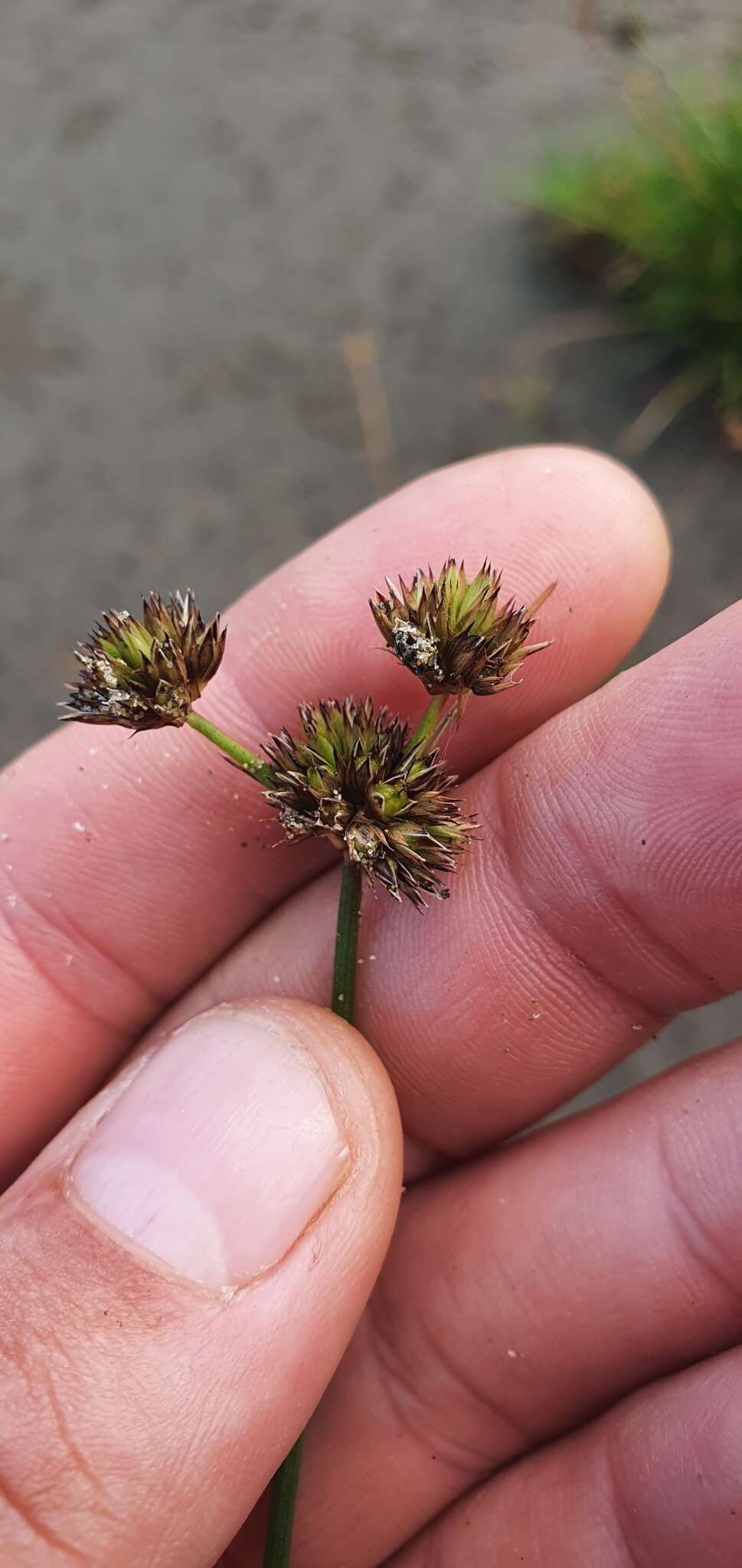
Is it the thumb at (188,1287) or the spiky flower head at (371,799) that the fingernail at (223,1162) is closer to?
Answer: the thumb at (188,1287)

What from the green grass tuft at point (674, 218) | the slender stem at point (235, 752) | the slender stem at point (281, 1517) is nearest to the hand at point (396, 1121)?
the slender stem at point (281, 1517)

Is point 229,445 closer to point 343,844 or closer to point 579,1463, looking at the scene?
point 343,844

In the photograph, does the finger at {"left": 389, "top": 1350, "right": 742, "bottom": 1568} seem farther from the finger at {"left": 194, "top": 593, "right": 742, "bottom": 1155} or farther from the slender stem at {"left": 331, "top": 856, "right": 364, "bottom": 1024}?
the slender stem at {"left": 331, "top": 856, "right": 364, "bottom": 1024}

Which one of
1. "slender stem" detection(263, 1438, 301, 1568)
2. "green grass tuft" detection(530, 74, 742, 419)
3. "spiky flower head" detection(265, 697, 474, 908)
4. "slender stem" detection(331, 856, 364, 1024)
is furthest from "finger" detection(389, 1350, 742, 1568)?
"green grass tuft" detection(530, 74, 742, 419)

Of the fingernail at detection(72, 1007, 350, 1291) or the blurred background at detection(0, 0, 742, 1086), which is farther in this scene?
the blurred background at detection(0, 0, 742, 1086)

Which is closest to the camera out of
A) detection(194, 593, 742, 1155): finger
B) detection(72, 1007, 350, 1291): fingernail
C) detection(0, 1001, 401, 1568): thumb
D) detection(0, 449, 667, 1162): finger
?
detection(0, 1001, 401, 1568): thumb

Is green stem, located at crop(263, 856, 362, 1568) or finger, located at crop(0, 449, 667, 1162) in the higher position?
finger, located at crop(0, 449, 667, 1162)

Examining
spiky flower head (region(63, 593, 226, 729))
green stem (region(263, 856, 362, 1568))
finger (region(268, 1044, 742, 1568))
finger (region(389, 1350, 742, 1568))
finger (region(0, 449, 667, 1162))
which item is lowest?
finger (region(389, 1350, 742, 1568))

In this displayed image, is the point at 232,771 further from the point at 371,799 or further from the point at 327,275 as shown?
the point at 327,275
